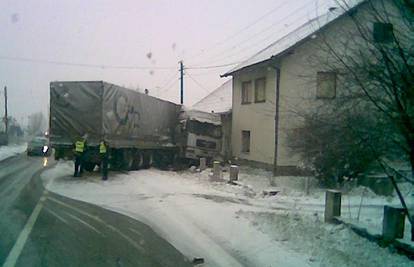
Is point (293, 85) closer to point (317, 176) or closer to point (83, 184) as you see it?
point (317, 176)

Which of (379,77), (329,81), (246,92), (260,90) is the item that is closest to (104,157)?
(329,81)

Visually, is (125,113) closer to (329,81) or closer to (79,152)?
(79,152)

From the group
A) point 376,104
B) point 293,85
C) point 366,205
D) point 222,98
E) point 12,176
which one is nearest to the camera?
point 376,104

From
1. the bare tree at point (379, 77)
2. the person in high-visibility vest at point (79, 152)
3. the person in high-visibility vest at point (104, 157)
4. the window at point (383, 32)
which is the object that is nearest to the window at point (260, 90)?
the person in high-visibility vest at point (104, 157)

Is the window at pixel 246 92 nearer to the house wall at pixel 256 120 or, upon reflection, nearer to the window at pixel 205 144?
→ the house wall at pixel 256 120

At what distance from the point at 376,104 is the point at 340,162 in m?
8.32

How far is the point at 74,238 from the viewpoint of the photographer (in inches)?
314

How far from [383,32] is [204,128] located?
20215 mm

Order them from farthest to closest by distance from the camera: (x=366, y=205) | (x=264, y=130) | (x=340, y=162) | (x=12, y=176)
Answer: (x=264, y=130) → (x=12, y=176) → (x=340, y=162) → (x=366, y=205)

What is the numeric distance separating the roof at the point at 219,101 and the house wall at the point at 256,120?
9.85ft

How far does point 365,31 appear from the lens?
7137 millimetres

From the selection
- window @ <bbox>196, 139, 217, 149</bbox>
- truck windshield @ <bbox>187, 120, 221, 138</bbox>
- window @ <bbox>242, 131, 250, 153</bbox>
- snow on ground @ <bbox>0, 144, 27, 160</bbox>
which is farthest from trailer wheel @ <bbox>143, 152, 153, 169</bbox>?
snow on ground @ <bbox>0, 144, 27, 160</bbox>

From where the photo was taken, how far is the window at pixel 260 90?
23.9 meters

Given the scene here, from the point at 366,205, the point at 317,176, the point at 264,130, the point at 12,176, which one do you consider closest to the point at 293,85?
the point at 264,130
